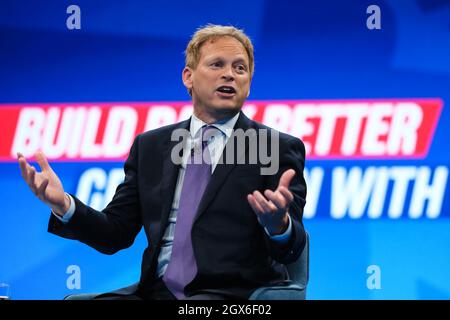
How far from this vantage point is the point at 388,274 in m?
4.55

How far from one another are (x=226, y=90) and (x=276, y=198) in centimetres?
64

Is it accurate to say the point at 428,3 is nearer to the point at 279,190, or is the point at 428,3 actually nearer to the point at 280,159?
the point at 280,159

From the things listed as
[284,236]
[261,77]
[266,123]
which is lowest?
[284,236]

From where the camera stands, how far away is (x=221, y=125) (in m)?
2.83

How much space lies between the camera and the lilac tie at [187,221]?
2.57 metres

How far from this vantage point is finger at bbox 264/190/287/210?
91.0 inches

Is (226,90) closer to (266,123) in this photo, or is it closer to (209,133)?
(209,133)

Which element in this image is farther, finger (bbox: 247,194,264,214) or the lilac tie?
the lilac tie

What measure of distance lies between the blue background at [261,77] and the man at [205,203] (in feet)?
6.18

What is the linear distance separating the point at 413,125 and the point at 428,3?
0.76m

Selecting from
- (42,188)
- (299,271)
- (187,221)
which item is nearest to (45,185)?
(42,188)

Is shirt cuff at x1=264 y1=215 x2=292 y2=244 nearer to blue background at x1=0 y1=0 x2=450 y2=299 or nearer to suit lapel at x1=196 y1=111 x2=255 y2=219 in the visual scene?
suit lapel at x1=196 y1=111 x2=255 y2=219

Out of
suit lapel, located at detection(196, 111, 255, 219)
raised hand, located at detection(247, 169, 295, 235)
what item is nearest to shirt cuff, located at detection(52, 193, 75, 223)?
suit lapel, located at detection(196, 111, 255, 219)

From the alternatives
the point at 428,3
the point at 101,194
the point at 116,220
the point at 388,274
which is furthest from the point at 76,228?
the point at 428,3
